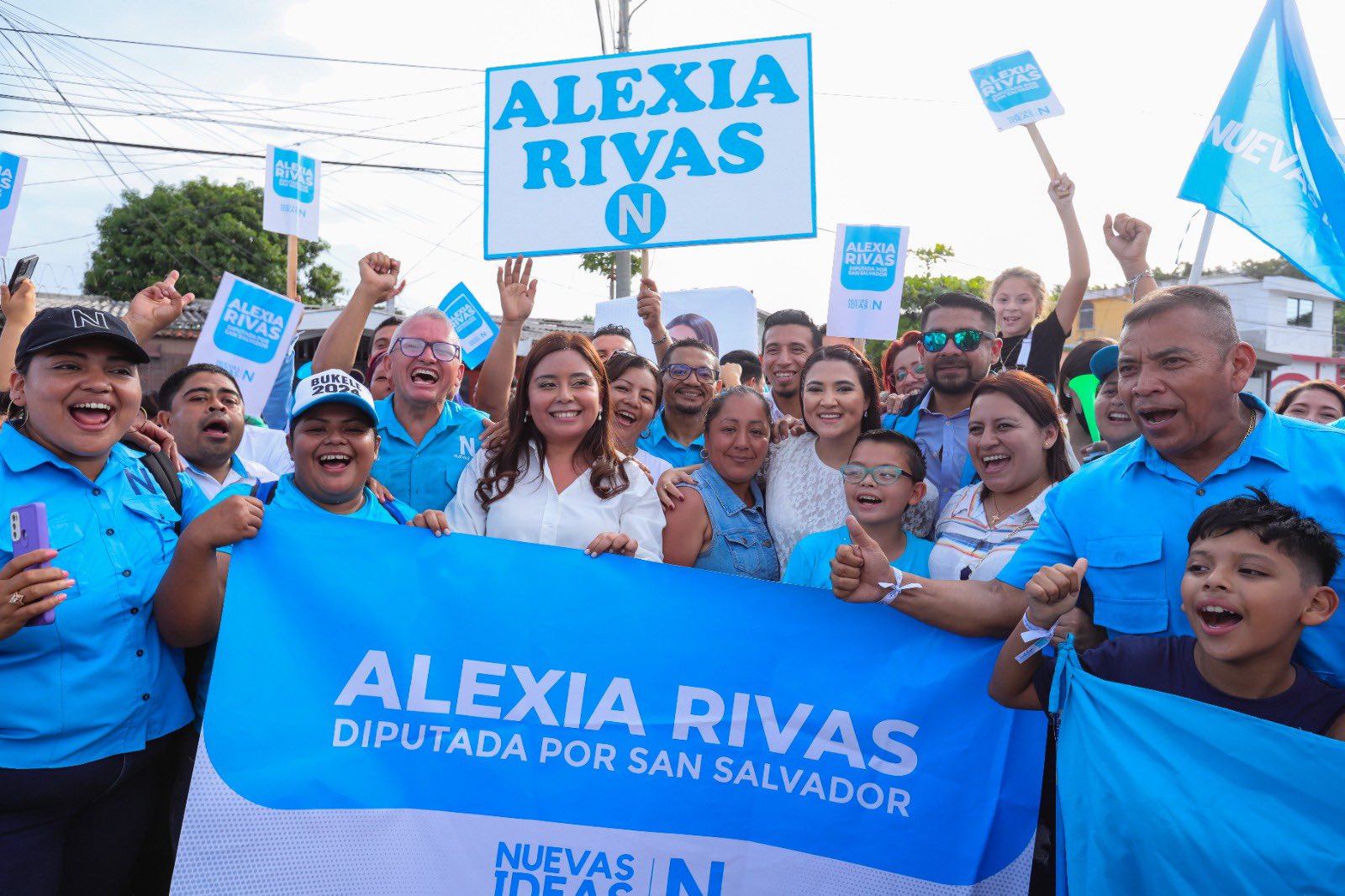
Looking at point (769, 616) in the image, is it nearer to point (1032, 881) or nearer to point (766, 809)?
point (766, 809)

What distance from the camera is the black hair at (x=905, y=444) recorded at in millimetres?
3830

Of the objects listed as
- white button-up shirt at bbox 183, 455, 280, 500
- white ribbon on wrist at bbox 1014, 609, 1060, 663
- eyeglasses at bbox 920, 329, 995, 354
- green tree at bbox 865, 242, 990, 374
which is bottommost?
white ribbon on wrist at bbox 1014, 609, 1060, 663

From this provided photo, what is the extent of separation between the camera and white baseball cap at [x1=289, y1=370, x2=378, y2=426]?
11.1 feet

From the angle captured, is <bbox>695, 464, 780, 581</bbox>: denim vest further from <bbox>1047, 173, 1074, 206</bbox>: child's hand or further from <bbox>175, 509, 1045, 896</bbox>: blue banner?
<bbox>1047, 173, 1074, 206</bbox>: child's hand

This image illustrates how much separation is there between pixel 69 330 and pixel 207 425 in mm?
1574

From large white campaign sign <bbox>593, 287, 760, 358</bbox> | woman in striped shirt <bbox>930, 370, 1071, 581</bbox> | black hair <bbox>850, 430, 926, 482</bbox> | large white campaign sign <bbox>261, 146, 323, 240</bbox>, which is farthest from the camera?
large white campaign sign <bbox>261, 146, 323, 240</bbox>

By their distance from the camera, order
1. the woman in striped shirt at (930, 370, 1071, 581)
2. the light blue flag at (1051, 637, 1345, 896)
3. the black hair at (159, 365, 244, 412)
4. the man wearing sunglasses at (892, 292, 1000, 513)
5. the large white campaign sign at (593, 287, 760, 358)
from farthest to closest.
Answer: the large white campaign sign at (593, 287, 760, 358) < the black hair at (159, 365, 244, 412) < the man wearing sunglasses at (892, 292, 1000, 513) < the woman in striped shirt at (930, 370, 1071, 581) < the light blue flag at (1051, 637, 1345, 896)

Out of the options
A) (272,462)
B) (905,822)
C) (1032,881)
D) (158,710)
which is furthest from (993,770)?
(272,462)

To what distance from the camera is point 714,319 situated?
8312mm

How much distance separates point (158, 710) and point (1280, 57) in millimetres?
5501

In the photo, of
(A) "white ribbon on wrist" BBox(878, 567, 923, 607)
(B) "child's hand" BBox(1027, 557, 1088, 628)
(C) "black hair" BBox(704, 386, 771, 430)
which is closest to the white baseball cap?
(C) "black hair" BBox(704, 386, 771, 430)

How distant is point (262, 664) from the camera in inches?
127

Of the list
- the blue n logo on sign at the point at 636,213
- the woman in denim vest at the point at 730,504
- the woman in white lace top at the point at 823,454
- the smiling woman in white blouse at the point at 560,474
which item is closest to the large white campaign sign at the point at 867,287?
the blue n logo on sign at the point at 636,213

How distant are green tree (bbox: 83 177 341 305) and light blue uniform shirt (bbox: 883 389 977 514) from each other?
33.3 metres
